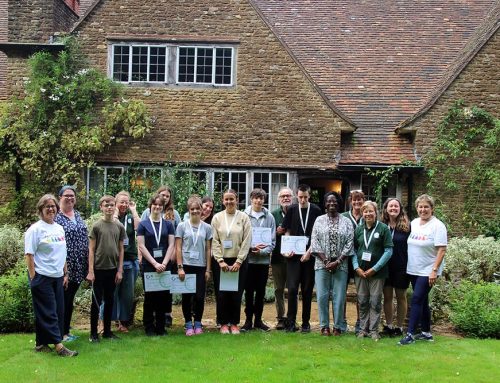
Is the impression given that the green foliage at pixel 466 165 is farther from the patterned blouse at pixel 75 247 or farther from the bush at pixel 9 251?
the bush at pixel 9 251

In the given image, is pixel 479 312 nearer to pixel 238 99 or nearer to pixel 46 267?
pixel 46 267

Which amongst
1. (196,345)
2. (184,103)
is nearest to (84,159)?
(184,103)

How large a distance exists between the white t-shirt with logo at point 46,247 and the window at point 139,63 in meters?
7.40

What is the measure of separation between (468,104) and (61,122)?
9.24 m

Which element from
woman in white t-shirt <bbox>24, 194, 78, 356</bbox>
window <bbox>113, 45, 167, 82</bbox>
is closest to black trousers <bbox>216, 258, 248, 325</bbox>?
woman in white t-shirt <bbox>24, 194, 78, 356</bbox>

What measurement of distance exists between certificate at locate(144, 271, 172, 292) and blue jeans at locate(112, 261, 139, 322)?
1.70 ft

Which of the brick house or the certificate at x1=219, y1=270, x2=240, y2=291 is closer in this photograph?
the certificate at x1=219, y1=270, x2=240, y2=291

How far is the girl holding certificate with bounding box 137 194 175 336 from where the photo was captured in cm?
777

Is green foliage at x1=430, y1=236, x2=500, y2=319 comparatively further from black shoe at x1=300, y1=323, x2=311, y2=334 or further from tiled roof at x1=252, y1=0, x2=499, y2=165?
tiled roof at x1=252, y1=0, x2=499, y2=165

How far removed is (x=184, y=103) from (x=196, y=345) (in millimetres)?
7403

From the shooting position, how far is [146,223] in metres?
7.86

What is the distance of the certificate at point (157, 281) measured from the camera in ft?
25.4

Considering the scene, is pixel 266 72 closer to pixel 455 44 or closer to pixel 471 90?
pixel 471 90

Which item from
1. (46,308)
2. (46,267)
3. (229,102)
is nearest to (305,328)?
(46,308)
